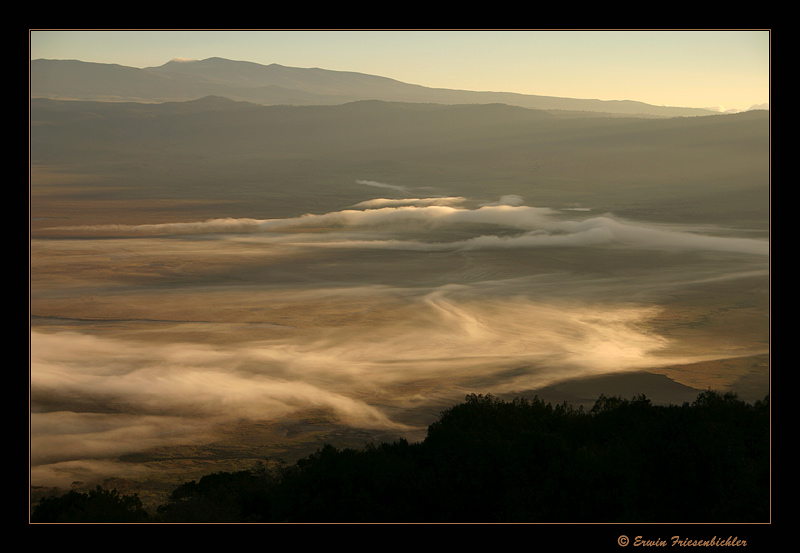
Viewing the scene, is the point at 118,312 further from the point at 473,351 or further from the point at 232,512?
the point at 232,512

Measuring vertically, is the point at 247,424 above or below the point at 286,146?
below

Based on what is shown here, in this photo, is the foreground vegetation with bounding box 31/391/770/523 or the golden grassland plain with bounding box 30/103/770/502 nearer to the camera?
the foreground vegetation with bounding box 31/391/770/523

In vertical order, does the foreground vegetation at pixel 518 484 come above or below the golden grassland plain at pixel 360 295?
below

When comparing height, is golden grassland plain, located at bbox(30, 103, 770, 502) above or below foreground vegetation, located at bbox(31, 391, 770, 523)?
above

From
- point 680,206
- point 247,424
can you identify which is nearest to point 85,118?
point 680,206

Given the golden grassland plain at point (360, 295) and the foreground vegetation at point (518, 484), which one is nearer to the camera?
the foreground vegetation at point (518, 484)
